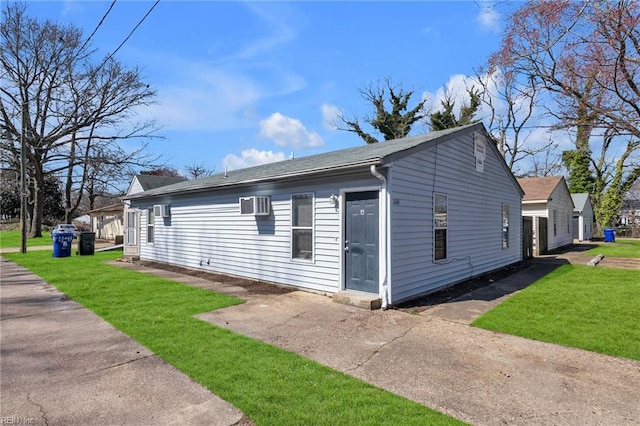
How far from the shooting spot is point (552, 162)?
122 ft

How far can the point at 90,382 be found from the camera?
3668 mm

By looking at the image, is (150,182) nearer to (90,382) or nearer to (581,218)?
(90,382)

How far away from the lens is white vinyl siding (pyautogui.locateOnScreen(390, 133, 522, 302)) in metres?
6.86

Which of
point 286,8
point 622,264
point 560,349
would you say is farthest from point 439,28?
point 622,264

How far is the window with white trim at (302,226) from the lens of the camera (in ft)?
26.1

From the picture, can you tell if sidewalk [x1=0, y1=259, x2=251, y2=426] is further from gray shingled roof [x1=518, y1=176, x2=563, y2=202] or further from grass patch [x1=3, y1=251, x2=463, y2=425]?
gray shingled roof [x1=518, y1=176, x2=563, y2=202]

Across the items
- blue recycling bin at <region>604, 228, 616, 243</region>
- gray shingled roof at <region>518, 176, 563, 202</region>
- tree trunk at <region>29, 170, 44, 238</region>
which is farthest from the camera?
tree trunk at <region>29, 170, 44, 238</region>

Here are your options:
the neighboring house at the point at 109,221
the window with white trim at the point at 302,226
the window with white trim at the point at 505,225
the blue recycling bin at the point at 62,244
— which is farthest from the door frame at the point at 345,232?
the neighboring house at the point at 109,221

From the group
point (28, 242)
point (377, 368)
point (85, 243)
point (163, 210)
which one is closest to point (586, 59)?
point (377, 368)

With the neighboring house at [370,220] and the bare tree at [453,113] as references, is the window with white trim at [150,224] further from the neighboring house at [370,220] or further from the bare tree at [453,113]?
the bare tree at [453,113]

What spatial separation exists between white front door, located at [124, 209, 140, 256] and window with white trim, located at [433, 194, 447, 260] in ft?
39.6

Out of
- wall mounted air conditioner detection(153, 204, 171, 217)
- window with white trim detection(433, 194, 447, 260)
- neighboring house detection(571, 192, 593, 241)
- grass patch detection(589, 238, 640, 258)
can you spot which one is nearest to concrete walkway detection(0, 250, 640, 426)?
window with white trim detection(433, 194, 447, 260)

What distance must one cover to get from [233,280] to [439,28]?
25.8 feet

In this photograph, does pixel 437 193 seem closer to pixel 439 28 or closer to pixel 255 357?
pixel 439 28
